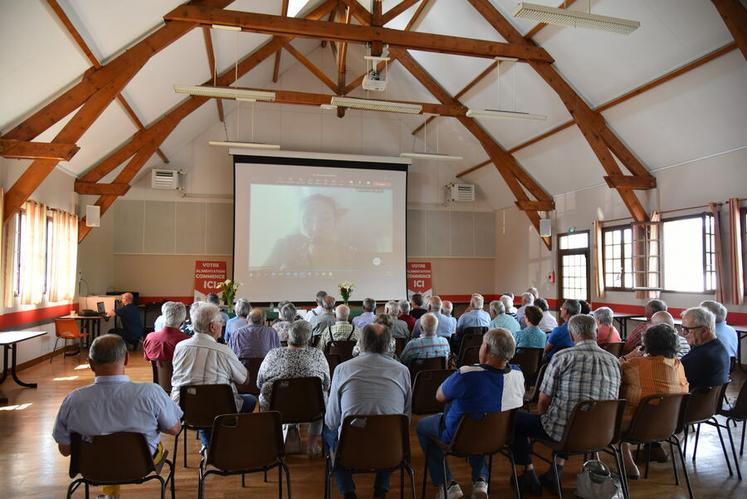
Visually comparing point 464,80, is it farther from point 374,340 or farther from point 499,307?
point 374,340

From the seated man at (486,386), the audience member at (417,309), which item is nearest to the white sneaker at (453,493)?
the seated man at (486,386)

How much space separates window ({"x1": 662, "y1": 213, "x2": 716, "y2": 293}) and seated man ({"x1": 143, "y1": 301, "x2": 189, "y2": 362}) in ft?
25.2

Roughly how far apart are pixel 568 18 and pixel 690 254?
191 inches

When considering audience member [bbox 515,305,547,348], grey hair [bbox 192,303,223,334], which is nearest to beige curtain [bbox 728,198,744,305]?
audience member [bbox 515,305,547,348]

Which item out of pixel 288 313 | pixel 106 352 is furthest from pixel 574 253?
pixel 106 352

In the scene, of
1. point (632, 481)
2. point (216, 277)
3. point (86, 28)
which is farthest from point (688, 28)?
point (216, 277)

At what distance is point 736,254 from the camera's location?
287 inches

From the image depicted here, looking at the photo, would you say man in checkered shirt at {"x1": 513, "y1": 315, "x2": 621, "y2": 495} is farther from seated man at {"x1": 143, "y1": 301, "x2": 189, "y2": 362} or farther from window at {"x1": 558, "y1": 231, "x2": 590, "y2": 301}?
window at {"x1": 558, "y1": 231, "x2": 590, "y2": 301}

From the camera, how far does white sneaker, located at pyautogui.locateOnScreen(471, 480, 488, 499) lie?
312 cm

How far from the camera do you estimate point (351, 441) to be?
272 centimetres

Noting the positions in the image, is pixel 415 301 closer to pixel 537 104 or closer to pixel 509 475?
pixel 509 475

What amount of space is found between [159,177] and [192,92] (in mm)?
5136

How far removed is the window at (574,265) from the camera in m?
10.8

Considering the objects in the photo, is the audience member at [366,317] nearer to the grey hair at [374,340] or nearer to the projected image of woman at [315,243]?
the grey hair at [374,340]
